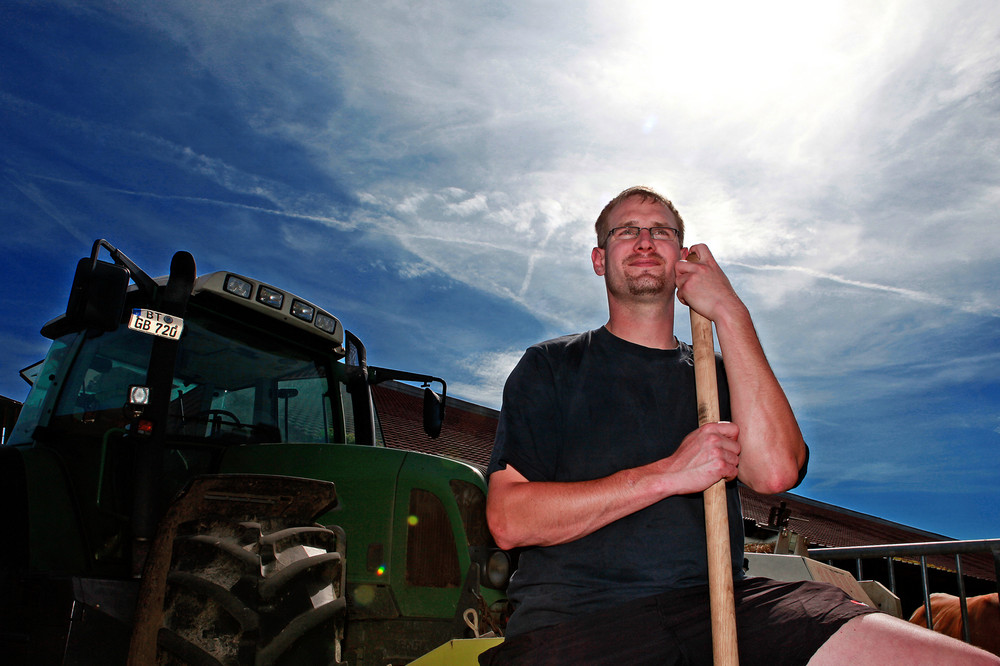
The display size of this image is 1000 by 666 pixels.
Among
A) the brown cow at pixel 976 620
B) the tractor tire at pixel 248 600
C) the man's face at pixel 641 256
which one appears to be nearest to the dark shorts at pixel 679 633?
the man's face at pixel 641 256

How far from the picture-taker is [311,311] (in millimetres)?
4508

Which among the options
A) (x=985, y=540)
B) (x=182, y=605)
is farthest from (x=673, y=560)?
(x=985, y=540)

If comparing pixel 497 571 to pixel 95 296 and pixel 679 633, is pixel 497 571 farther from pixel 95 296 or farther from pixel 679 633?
pixel 95 296

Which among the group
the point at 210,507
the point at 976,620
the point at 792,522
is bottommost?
the point at 976,620

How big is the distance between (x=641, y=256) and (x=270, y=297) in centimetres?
281

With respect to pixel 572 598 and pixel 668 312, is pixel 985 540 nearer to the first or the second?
A: pixel 668 312

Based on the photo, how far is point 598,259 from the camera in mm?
2275

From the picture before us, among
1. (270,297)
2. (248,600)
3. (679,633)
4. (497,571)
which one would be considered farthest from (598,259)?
(270,297)

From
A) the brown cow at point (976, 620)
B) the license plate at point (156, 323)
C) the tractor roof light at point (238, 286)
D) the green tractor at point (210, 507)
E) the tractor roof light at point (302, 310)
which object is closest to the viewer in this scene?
the green tractor at point (210, 507)

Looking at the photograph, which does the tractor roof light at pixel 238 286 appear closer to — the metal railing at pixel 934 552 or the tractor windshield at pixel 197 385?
the tractor windshield at pixel 197 385

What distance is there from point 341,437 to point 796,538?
4.68 metres

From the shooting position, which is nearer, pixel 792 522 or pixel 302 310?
pixel 302 310

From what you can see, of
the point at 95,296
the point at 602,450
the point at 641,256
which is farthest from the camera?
the point at 95,296

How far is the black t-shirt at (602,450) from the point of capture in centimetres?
176
